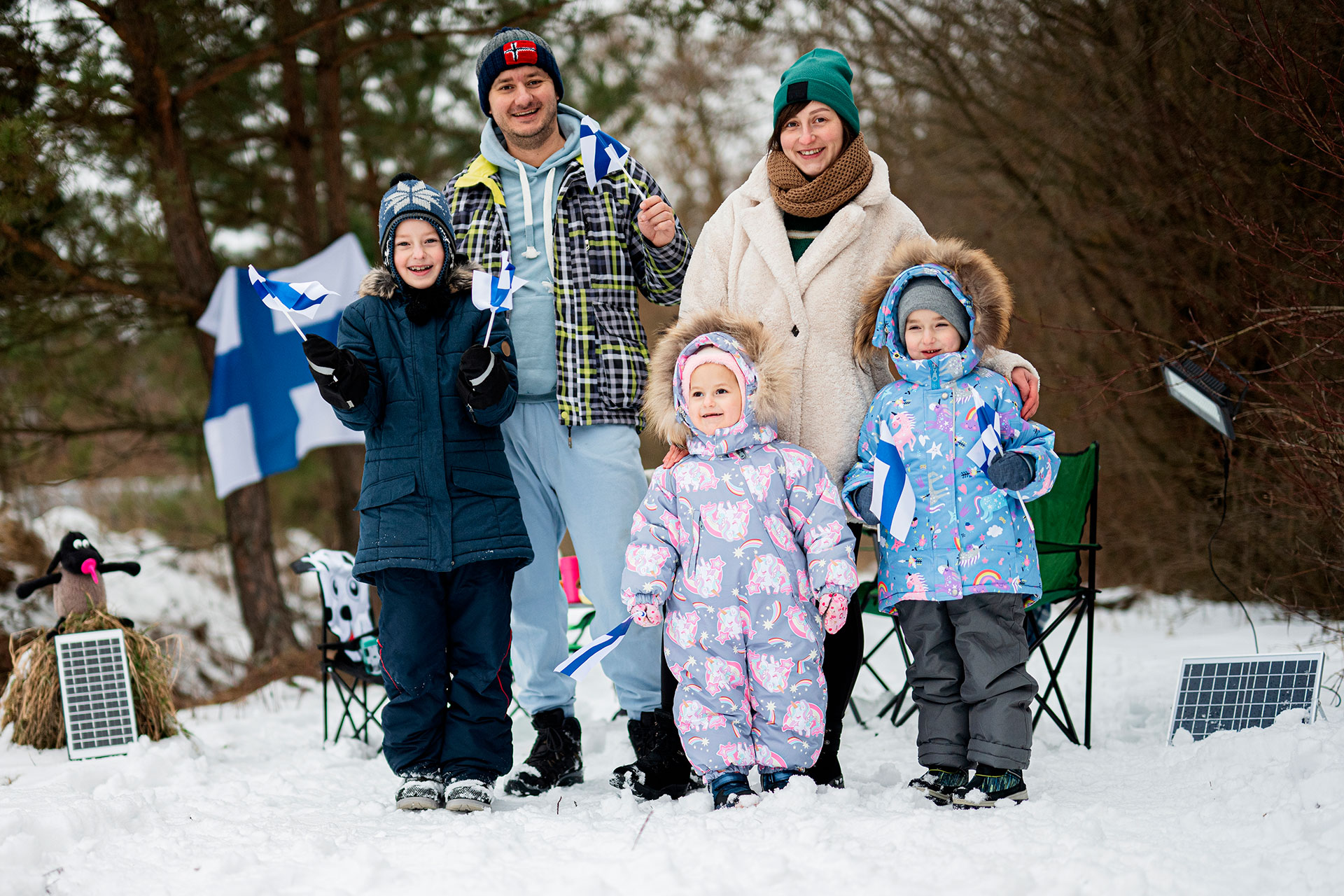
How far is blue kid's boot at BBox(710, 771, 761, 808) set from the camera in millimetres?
2625

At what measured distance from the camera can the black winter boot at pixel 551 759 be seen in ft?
9.91

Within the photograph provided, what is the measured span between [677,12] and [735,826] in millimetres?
5446

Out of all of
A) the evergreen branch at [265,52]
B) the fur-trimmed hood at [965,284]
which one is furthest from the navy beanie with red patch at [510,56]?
the evergreen branch at [265,52]

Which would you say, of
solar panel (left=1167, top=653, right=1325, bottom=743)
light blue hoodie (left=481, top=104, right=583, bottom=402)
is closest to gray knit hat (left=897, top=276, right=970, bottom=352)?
light blue hoodie (left=481, top=104, right=583, bottom=402)

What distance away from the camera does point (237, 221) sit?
8.48m

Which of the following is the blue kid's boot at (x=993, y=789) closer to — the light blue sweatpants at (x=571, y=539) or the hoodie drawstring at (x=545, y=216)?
the light blue sweatpants at (x=571, y=539)

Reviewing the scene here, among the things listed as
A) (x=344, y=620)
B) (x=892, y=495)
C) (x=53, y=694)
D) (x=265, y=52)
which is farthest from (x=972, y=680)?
(x=265, y=52)

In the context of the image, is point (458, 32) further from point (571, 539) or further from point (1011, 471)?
point (1011, 471)

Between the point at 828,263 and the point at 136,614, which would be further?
the point at 136,614

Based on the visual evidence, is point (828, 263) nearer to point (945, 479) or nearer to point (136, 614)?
point (945, 479)

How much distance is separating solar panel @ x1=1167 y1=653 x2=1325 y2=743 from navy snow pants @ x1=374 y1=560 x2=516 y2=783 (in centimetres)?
215

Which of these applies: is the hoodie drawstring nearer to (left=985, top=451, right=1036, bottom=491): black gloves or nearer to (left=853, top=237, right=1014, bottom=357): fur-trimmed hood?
(left=853, top=237, right=1014, bottom=357): fur-trimmed hood

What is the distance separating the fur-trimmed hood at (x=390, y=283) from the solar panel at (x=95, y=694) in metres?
1.72

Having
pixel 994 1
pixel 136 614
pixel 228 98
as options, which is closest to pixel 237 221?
pixel 228 98
